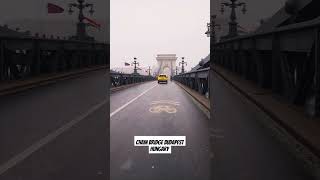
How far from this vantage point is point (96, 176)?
15.2ft

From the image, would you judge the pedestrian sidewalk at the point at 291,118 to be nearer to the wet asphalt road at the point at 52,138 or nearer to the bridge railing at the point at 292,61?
the bridge railing at the point at 292,61

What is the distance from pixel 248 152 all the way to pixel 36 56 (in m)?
13.1

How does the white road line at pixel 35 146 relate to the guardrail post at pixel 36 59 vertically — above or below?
below

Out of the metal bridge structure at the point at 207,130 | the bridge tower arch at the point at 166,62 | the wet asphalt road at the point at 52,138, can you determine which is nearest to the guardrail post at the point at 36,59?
the metal bridge structure at the point at 207,130

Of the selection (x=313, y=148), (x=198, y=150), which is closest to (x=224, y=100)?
(x=198, y=150)

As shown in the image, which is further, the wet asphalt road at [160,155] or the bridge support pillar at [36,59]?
the bridge support pillar at [36,59]

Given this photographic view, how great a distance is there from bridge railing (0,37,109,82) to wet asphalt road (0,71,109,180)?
3481 mm

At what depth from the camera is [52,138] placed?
6.65 meters

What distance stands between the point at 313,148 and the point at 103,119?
530cm

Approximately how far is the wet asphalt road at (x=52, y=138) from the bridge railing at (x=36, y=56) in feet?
11.4

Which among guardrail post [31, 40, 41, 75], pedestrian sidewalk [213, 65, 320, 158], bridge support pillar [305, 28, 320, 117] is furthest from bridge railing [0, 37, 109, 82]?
bridge support pillar [305, 28, 320, 117]

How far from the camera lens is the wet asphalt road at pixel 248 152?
4.64 m

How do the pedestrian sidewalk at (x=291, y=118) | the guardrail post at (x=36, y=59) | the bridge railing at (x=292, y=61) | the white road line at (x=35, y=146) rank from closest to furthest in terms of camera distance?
the white road line at (x=35, y=146) → the pedestrian sidewalk at (x=291, y=118) → the bridge railing at (x=292, y=61) → the guardrail post at (x=36, y=59)

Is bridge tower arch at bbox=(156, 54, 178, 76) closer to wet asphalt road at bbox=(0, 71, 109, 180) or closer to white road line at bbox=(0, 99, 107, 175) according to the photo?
wet asphalt road at bbox=(0, 71, 109, 180)
